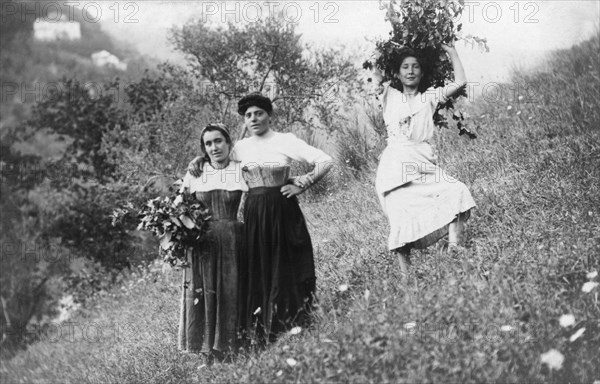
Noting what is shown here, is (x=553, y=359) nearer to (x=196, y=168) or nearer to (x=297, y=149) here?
(x=297, y=149)

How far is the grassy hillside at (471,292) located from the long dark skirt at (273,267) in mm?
241

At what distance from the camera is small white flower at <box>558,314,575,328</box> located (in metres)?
3.33

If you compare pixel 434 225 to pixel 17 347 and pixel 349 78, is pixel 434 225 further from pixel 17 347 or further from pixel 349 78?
pixel 17 347

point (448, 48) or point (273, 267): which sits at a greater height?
point (448, 48)

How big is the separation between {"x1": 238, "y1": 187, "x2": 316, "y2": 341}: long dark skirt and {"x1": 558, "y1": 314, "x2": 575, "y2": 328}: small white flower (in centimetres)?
205

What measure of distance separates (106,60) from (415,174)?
50.0 ft

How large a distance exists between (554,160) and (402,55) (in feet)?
7.41

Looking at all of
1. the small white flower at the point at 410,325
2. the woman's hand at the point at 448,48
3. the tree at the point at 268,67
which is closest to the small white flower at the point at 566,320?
the small white flower at the point at 410,325

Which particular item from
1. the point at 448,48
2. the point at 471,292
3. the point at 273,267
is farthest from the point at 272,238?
the point at 448,48

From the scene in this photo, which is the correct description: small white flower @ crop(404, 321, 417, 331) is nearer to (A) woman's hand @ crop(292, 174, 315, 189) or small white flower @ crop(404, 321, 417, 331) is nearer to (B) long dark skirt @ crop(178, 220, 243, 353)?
(A) woman's hand @ crop(292, 174, 315, 189)

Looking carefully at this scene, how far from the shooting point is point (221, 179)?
5.04 meters

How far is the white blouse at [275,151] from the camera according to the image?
495cm

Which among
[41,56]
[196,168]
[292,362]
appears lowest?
[292,362]

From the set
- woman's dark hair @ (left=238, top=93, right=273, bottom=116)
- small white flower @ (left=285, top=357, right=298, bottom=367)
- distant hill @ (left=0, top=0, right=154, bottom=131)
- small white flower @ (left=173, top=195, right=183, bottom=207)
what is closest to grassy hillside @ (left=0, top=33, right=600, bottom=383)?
small white flower @ (left=285, top=357, right=298, bottom=367)
